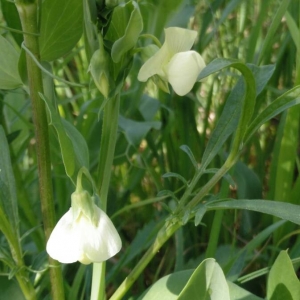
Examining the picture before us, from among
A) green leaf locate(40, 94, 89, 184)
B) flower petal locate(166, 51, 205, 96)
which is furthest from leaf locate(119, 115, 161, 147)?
flower petal locate(166, 51, 205, 96)

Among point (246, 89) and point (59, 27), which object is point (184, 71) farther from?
point (59, 27)

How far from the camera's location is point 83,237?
1.87 ft

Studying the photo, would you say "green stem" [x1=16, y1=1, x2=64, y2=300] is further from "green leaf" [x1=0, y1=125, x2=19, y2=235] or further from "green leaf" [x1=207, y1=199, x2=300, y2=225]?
"green leaf" [x1=207, y1=199, x2=300, y2=225]

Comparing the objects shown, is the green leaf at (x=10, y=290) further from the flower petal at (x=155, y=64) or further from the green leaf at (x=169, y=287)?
the flower petal at (x=155, y=64)

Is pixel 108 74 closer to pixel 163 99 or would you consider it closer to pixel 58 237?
pixel 58 237

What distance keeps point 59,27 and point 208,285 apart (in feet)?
1.20

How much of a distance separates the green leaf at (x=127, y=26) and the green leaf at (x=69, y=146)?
93mm

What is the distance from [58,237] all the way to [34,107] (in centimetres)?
17

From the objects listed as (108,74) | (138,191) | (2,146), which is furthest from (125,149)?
(108,74)

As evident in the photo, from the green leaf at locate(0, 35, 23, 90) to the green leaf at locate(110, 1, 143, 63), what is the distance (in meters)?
0.15

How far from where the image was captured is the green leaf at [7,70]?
27.5 inches

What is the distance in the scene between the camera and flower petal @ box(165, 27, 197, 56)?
0.61 meters

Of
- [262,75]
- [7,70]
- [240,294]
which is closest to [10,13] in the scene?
[7,70]

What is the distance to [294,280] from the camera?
2.20 ft
